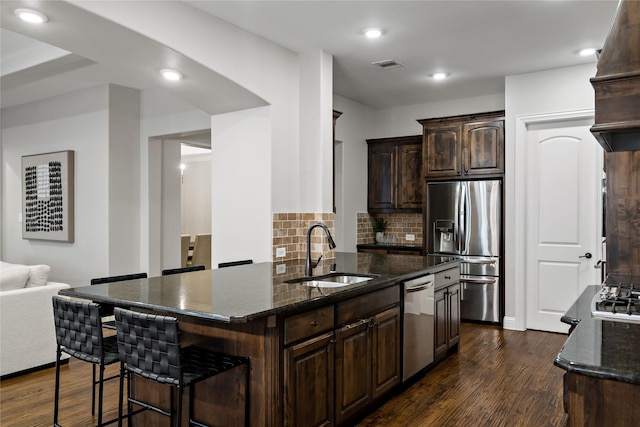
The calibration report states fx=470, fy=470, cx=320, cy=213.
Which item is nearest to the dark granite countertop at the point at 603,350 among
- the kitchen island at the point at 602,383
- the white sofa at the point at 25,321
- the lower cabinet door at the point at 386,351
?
the kitchen island at the point at 602,383

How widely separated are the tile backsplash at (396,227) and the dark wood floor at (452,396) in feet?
8.47

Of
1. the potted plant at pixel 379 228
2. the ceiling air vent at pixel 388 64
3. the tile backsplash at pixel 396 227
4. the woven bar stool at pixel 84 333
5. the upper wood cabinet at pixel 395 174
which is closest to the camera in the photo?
the woven bar stool at pixel 84 333

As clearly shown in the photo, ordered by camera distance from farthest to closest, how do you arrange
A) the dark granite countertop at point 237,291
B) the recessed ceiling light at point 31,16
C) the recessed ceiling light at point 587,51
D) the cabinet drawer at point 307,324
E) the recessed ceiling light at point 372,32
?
the recessed ceiling light at point 587,51 < the recessed ceiling light at point 372,32 < the recessed ceiling light at point 31,16 < the cabinet drawer at point 307,324 < the dark granite countertop at point 237,291

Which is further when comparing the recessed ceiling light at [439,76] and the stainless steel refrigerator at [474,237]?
the stainless steel refrigerator at [474,237]

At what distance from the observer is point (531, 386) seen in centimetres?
353

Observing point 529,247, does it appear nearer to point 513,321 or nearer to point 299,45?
point 513,321

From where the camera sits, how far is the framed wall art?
238 inches

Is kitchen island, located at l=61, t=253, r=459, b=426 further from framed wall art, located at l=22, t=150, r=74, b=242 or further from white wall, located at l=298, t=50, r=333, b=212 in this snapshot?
framed wall art, located at l=22, t=150, r=74, b=242

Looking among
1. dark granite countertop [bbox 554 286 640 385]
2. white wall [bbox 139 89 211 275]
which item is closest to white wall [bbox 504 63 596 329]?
dark granite countertop [bbox 554 286 640 385]

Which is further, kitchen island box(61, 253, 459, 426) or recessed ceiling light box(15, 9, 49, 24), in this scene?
recessed ceiling light box(15, 9, 49, 24)

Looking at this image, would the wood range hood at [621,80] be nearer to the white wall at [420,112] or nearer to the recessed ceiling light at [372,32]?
the recessed ceiling light at [372,32]

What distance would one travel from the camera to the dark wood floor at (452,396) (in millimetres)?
2973

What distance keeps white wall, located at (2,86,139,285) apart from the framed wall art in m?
0.10

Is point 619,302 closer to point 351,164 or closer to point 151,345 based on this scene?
point 151,345
